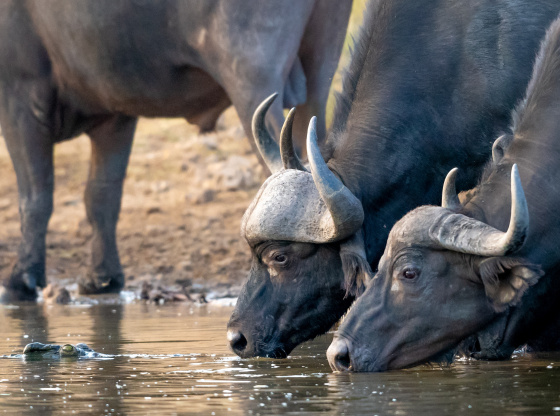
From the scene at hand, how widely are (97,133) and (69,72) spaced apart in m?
0.99

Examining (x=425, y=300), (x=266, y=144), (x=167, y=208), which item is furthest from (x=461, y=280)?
(x=167, y=208)

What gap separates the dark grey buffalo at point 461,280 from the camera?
5.20m

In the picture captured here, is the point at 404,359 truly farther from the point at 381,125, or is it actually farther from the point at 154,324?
the point at 154,324

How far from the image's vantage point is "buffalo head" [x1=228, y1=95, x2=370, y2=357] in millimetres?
6172

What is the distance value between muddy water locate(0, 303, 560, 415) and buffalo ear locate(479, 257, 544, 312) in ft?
1.01

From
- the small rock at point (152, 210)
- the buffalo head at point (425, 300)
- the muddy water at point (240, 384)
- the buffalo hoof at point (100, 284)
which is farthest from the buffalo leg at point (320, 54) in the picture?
the buffalo head at point (425, 300)

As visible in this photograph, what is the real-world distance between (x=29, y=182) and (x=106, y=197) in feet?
2.75

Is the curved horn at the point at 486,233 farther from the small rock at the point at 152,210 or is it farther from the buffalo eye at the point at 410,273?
the small rock at the point at 152,210

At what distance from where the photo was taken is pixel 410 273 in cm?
538

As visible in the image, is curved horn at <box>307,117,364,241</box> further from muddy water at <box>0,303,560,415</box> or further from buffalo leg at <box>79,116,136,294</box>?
buffalo leg at <box>79,116,136,294</box>

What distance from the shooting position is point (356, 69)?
7277 millimetres

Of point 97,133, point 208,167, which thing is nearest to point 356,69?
point 97,133

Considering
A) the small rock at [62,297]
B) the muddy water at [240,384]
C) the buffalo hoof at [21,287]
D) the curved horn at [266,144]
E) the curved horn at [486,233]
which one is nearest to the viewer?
the muddy water at [240,384]

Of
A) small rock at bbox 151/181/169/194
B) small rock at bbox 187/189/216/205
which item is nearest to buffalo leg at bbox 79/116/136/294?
small rock at bbox 187/189/216/205
